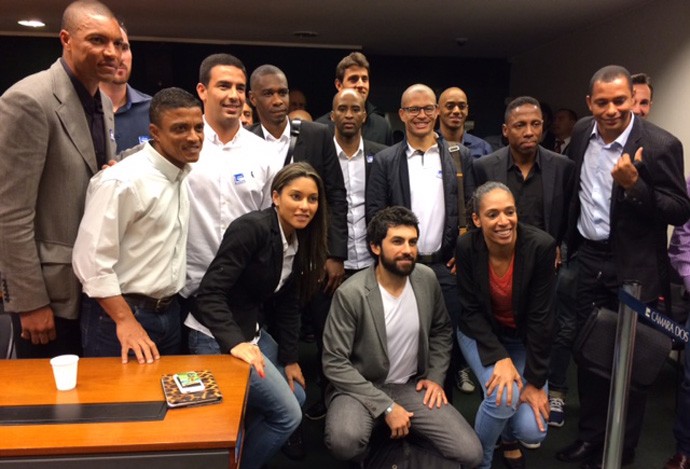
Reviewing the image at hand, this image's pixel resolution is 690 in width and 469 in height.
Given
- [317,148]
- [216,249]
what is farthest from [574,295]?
[216,249]

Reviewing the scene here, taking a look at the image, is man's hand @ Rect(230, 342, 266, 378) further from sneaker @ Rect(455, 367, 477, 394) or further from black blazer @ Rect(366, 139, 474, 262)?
sneaker @ Rect(455, 367, 477, 394)

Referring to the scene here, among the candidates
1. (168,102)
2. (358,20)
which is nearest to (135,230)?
(168,102)

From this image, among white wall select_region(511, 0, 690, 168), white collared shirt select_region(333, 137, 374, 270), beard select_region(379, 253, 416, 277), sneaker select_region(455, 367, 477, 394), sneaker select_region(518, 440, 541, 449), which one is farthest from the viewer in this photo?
white wall select_region(511, 0, 690, 168)

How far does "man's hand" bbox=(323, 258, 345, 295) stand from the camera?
9.16 feet

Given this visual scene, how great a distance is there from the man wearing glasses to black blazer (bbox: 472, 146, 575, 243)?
21 centimetres

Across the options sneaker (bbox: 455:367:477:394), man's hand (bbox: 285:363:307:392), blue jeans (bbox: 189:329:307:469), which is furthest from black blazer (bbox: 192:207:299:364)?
sneaker (bbox: 455:367:477:394)

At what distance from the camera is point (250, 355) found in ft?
6.48

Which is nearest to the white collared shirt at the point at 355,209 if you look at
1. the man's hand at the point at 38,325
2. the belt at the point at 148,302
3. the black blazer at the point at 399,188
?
the black blazer at the point at 399,188

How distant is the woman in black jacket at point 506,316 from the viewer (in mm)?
2416

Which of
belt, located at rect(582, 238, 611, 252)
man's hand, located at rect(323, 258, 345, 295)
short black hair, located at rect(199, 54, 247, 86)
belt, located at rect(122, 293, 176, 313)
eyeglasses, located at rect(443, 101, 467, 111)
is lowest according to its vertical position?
man's hand, located at rect(323, 258, 345, 295)

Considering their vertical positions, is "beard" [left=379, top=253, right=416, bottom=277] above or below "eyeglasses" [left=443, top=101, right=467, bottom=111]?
below

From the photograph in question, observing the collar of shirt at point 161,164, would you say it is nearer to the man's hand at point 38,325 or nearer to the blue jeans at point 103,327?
the blue jeans at point 103,327

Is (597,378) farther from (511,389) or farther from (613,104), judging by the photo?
(613,104)

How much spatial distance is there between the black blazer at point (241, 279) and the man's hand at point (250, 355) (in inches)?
2.0
